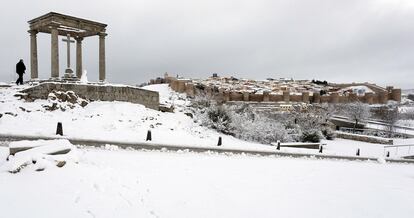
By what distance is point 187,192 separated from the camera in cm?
654

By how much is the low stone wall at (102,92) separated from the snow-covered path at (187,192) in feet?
29.2

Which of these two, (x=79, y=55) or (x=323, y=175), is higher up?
(x=79, y=55)

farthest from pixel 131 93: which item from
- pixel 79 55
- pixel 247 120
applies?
pixel 247 120

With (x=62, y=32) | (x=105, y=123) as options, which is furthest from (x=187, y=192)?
(x=62, y=32)

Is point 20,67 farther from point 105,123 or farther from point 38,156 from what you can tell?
point 38,156

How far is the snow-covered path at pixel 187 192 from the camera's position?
501 cm

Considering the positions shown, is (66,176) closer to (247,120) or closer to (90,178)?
(90,178)

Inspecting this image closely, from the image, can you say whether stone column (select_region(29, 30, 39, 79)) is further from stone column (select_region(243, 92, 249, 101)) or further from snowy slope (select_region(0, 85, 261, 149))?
stone column (select_region(243, 92, 249, 101))

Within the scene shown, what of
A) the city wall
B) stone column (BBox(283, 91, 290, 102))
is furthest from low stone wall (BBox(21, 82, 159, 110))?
stone column (BBox(283, 91, 290, 102))

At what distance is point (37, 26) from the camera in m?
19.7

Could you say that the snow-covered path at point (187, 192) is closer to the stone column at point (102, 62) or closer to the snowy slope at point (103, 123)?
the snowy slope at point (103, 123)

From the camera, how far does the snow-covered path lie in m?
5.01

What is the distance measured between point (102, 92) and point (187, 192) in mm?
14233

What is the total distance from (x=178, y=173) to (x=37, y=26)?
1695cm
